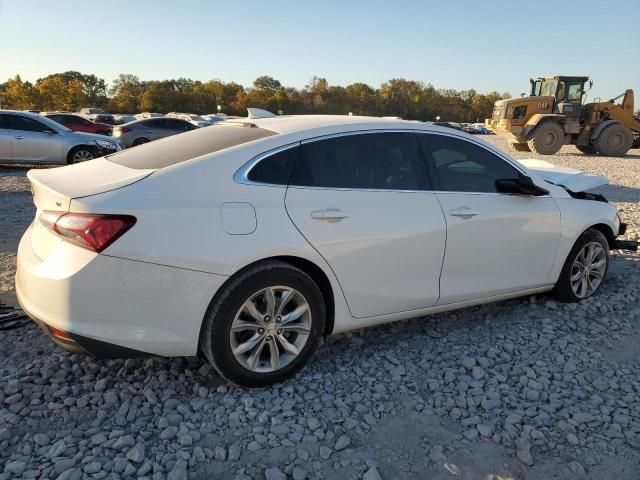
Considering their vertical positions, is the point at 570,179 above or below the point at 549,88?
below

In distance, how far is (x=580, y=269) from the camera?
442cm

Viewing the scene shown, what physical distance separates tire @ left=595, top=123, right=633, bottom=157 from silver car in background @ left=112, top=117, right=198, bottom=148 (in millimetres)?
16324

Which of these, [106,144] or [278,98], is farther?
[278,98]

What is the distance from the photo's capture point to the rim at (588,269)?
439 cm

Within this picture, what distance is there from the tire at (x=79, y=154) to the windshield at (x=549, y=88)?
59.1 ft

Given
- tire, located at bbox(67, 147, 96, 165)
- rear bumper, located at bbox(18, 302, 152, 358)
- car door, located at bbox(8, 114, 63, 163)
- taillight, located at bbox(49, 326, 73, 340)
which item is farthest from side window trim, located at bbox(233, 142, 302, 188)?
car door, located at bbox(8, 114, 63, 163)

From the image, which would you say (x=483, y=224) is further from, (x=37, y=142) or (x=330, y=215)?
(x=37, y=142)

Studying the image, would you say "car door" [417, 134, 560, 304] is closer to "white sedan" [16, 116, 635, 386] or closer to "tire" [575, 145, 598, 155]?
"white sedan" [16, 116, 635, 386]

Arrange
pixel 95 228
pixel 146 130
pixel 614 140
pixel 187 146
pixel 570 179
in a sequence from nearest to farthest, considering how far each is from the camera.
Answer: pixel 95 228, pixel 187 146, pixel 570 179, pixel 146 130, pixel 614 140

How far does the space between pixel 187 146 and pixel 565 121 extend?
20.9 m

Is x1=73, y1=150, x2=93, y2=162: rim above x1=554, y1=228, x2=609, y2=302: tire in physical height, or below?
below

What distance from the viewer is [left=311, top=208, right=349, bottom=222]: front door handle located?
2975 millimetres

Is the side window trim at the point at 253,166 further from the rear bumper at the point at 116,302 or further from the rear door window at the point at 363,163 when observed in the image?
the rear bumper at the point at 116,302

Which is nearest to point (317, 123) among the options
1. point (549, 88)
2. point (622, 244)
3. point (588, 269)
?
point (588, 269)
